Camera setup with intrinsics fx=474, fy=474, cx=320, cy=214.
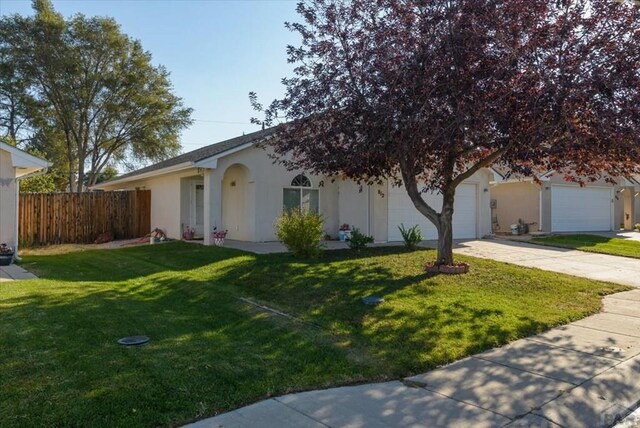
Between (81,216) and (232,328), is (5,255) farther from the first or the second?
(232,328)

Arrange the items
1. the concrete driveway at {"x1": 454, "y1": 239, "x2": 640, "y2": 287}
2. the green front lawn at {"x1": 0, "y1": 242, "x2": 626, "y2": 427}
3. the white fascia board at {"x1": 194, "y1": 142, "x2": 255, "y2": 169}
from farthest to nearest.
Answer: the white fascia board at {"x1": 194, "y1": 142, "x2": 255, "y2": 169} → the concrete driveway at {"x1": 454, "y1": 239, "x2": 640, "y2": 287} → the green front lawn at {"x1": 0, "y1": 242, "x2": 626, "y2": 427}

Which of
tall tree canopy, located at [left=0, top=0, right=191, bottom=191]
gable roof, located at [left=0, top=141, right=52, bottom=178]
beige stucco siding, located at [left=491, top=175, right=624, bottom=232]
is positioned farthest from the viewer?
tall tree canopy, located at [left=0, top=0, right=191, bottom=191]

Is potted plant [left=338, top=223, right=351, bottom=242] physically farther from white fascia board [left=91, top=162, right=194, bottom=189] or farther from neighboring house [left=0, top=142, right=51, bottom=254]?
neighboring house [left=0, top=142, right=51, bottom=254]

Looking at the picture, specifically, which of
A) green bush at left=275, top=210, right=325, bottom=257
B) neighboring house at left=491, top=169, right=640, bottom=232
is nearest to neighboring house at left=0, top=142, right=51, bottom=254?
green bush at left=275, top=210, right=325, bottom=257

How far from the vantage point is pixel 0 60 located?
2650cm

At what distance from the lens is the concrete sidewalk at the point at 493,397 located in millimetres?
3688

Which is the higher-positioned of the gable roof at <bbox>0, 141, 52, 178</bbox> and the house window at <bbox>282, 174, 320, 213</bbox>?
the gable roof at <bbox>0, 141, 52, 178</bbox>

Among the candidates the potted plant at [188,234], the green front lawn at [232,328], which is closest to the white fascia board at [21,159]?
the green front lawn at [232,328]

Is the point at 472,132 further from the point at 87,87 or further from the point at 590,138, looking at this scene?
the point at 87,87

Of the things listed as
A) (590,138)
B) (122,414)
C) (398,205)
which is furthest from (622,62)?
(398,205)

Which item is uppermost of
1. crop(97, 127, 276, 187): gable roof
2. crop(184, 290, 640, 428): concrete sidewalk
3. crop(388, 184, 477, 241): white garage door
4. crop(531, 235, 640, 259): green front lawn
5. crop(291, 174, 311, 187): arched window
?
crop(97, 127, 276, 187): gable roof

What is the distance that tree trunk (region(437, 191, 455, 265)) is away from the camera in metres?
10.4

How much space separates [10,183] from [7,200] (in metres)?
0.46

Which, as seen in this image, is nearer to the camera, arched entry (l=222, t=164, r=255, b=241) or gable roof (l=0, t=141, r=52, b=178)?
gable roof (l=0, t=141, r=52, b=178)
